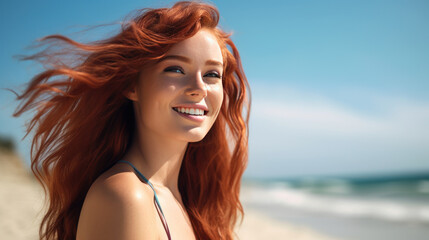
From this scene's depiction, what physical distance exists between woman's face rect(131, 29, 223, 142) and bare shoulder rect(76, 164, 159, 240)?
399 millimetres

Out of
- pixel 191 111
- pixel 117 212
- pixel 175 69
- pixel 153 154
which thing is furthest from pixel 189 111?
pixel 117 212

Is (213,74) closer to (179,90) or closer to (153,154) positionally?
(179,90)

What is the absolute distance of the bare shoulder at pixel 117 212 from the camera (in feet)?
4.85

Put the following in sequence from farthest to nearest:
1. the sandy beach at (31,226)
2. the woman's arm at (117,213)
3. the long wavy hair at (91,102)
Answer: the sandy beach at (31,226)
the long wavy hair at (91,102)
the woman's arm at (117,213)

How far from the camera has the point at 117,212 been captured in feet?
4.88

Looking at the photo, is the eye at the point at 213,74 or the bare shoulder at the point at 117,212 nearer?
the bare shoulder at the point at 117,212

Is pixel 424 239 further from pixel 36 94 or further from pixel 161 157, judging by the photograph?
pixel 36 94

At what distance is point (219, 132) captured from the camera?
2.52 m

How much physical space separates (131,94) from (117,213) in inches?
28.5

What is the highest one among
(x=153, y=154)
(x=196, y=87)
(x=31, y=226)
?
(x=196, y=87)

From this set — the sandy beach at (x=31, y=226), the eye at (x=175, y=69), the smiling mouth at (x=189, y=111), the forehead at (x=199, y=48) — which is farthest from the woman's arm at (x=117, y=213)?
the sandy beach at (x=31, y=226)

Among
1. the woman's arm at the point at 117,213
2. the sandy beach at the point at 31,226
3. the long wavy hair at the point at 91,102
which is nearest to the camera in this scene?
the woman's arm at the point at 117,213

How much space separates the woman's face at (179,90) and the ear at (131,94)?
0.04 feet

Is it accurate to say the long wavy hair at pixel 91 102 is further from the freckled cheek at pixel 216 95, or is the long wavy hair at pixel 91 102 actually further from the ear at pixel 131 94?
the freckled cheek at pixel 216 95
